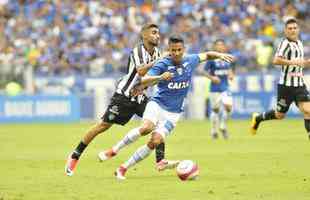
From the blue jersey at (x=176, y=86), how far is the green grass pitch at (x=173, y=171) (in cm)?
115

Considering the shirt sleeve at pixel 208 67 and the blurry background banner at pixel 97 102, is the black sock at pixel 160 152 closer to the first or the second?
the shirt sleeve at pixel 208 67

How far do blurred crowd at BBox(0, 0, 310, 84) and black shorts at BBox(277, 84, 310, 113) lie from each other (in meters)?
16.9

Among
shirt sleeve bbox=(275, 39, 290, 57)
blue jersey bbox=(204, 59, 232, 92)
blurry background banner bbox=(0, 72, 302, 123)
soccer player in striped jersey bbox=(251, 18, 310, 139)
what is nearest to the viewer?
soccer player in striped jersey bbox=(251, 18, 310, 139)

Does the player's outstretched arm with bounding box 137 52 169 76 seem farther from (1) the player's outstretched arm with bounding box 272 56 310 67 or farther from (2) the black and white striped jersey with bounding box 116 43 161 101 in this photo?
(1) the player's outstretched arm with bounding box 272 56 310 67

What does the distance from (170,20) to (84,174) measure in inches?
958

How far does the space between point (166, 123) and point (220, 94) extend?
10.6m

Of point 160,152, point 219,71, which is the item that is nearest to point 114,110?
point 160,152

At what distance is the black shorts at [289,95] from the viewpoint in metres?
18.2

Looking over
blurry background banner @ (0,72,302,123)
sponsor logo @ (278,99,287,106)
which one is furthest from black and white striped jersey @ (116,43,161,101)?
blurry background banner @ (0,72,302,123)

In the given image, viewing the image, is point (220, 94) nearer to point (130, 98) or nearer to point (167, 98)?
point (130, 98)

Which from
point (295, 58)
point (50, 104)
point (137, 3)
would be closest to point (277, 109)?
point (295, 58)

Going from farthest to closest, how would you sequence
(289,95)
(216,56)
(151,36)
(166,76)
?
(289,95) < (151,36) < (216,56) < (166,76)

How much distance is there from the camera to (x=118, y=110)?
50.9 feet

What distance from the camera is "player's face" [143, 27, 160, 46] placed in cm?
1479
